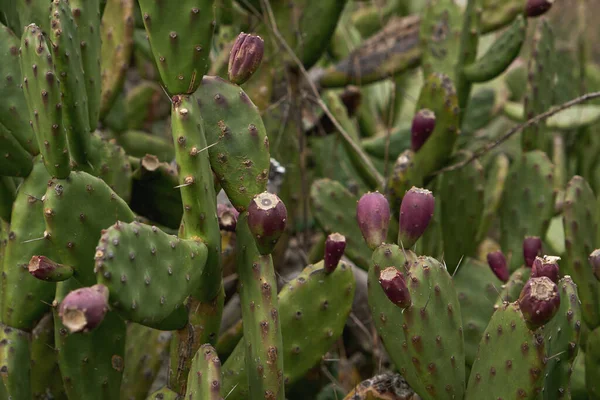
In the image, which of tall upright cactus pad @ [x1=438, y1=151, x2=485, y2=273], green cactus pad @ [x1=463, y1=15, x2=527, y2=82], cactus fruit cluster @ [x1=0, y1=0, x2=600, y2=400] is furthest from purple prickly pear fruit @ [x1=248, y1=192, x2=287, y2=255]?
green cactus pad @ [x1=463, y1=15, x2=527, y2=82]

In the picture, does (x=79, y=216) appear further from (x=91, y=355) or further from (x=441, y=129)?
(x=441, y=129)

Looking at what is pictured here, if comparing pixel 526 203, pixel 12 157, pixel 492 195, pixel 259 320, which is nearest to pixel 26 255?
pixel 12 157

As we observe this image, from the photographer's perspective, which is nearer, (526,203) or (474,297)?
(474,297)

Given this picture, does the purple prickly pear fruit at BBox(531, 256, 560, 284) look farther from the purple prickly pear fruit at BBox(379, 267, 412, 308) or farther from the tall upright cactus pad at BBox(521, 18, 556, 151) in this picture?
the tall upright cactus pad at BBox(521, 18, 556, 151)

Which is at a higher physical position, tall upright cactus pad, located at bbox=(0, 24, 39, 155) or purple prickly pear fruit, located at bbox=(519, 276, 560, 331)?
tall upright cactus pad, located at bbox=(0, 24, 39, 155)

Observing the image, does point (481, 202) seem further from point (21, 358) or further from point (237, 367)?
point (21, 358)

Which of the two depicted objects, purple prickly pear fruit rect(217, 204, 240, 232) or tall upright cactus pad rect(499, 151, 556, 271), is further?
tall upright cactus pad rect(499, 151, 556, 271)
